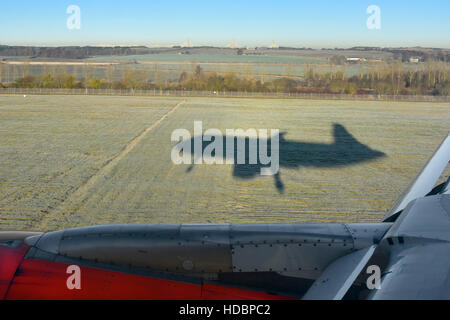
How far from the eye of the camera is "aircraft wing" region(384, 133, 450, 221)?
717cm

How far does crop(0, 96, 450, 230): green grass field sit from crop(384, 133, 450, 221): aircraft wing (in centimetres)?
512

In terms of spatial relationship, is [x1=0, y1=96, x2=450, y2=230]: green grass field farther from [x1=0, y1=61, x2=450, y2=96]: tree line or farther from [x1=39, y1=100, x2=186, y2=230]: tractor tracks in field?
[x1=0, y1=61, x2=450, y2=96]: tree line

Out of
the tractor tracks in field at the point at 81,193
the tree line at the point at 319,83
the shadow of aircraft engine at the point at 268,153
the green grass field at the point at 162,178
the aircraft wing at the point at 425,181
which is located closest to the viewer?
the aircraft wing at the point at 425,181

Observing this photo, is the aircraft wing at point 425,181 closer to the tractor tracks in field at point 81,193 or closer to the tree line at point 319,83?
the tractor tracks in field at point 81,193

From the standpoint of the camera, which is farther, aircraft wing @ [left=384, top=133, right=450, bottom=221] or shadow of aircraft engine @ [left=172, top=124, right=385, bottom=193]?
shadow of aircraft engine @ [left=172, top=124, right=385, bottom=193]

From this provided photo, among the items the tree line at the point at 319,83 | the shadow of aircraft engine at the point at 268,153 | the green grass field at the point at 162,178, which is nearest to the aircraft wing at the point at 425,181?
the green grass field at the point at 162,178

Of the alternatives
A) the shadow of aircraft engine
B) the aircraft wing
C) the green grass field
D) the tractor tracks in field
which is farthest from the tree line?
the aircraft wing

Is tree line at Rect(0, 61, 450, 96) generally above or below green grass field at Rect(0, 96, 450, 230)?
above

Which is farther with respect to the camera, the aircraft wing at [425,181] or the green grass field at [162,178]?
→ the green grass field at [162,178]

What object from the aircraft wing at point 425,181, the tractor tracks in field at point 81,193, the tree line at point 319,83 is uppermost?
the tree line at point 319,83

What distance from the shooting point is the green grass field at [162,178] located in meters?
13.1

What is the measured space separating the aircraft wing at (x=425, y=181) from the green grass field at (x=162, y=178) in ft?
16.8
